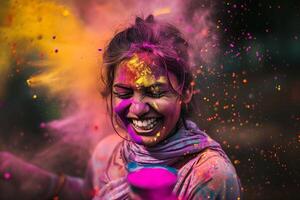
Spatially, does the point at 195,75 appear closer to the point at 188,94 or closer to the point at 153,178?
the point at 188,94

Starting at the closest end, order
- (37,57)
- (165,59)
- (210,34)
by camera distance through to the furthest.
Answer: (165,59) → (210,34) → (37,57)

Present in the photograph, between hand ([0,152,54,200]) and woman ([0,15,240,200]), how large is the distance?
Answer: 505 millimetres

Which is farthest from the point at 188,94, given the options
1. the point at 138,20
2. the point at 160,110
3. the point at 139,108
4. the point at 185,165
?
the point at 138,20

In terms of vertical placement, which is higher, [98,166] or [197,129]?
[197,129]

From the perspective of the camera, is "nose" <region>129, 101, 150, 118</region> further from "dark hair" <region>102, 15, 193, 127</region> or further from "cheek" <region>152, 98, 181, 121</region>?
"dark hair" <region>102, 15, 193, 127</region>

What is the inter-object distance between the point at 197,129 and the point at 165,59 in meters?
0.54

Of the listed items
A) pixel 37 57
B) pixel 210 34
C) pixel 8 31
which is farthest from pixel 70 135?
pixel 210 34

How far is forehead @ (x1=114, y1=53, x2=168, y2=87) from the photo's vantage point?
11.6 ft

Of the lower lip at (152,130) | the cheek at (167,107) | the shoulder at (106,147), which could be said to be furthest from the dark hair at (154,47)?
the shoulder at (106,147)

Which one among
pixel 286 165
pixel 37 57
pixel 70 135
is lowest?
pixel 286 165

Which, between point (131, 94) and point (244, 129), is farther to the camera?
point (244, 129)

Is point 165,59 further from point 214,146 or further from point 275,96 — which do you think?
point 275,96

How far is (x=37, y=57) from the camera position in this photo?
403cm

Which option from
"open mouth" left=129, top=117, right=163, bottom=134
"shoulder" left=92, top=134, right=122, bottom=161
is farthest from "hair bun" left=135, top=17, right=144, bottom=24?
"shoulder" left=92, top=134, right=122, bottom=161
